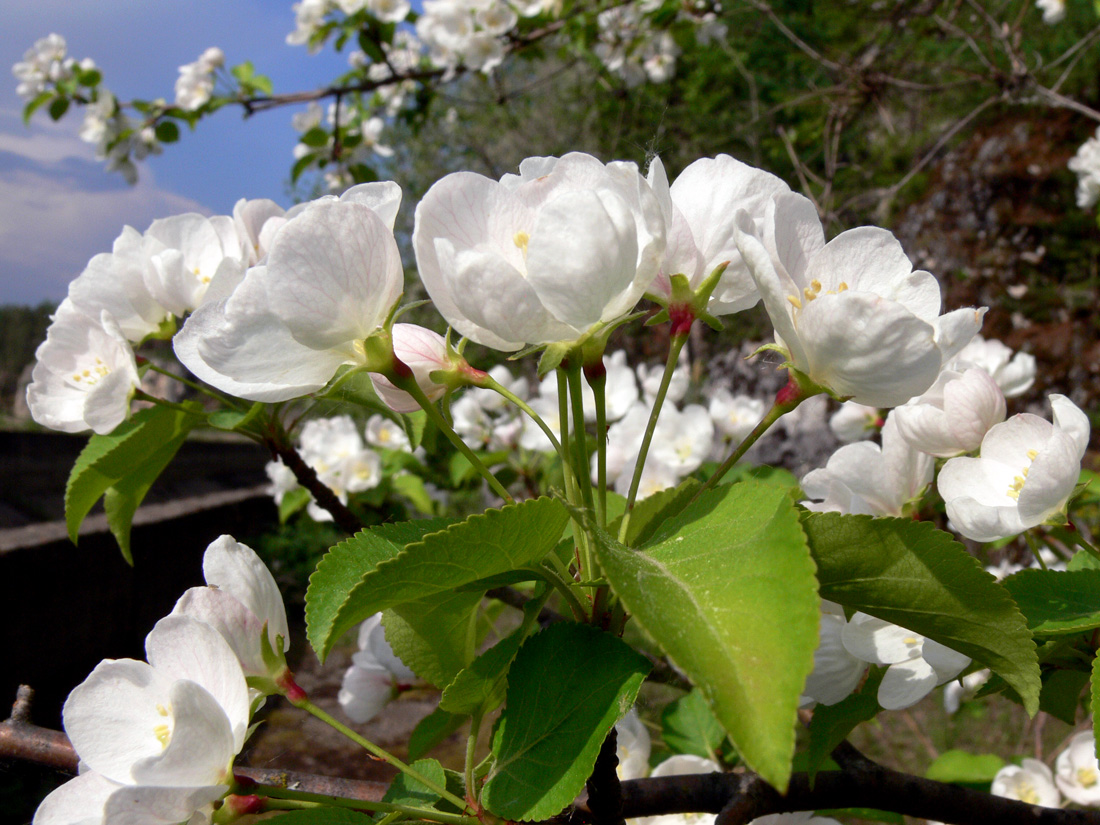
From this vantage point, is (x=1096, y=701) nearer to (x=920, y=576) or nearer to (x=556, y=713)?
(x=920, y=576)

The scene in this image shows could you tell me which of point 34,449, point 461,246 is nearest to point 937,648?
point 461,246

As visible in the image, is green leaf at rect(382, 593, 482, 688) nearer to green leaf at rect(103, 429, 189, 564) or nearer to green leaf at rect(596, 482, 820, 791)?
→ green leaf at rect(596, 482, 820, 791)

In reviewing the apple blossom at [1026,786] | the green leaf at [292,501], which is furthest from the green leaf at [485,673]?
the green leaf at [292,501]

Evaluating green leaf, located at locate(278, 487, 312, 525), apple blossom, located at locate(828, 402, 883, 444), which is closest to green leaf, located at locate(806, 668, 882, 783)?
apple blossom, located at locate(828, 402, 883, 444)

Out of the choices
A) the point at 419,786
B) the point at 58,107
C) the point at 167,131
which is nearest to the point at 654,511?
the point at 419,786

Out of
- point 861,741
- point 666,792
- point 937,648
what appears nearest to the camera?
point 937,648

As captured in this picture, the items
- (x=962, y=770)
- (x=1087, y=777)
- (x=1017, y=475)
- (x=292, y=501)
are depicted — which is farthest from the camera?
(x=292, y=501)

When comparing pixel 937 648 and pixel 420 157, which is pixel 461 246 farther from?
pixel 420 157
